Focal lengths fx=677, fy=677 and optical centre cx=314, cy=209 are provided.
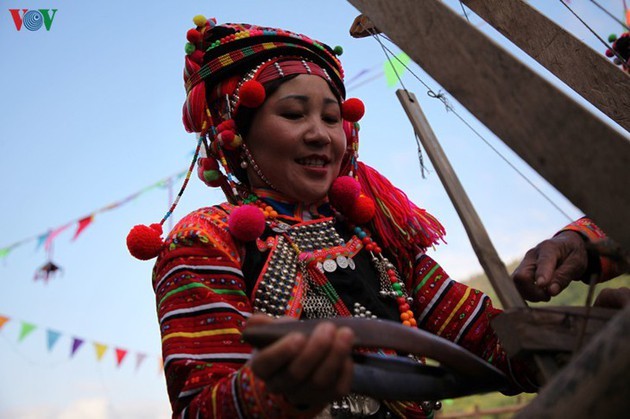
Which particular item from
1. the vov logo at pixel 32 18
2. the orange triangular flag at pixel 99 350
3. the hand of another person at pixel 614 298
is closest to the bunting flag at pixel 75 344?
the orange triangular flag at pixel 99 350

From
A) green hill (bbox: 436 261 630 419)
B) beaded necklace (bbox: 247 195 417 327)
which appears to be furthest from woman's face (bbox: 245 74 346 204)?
green hill (bbox: 436 261 630 419)

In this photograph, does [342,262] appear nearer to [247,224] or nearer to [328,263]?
[328,263]

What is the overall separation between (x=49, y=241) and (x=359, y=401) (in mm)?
6911

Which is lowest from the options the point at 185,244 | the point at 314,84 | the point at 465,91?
the point at 465,91

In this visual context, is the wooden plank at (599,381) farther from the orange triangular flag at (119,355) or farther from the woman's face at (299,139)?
the orange triangular flag at (119,355)

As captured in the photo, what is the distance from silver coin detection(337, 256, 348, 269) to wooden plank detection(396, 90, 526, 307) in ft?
2.23

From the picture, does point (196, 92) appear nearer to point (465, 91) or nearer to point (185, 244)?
point (185, 244)

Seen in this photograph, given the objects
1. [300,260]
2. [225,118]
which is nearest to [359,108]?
[225,118]

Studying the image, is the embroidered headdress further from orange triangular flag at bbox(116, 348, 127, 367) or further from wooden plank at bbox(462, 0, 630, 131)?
orange triangular flag at bbox(116, 348, 127, 367)

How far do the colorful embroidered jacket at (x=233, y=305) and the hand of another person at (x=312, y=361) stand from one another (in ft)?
0.76

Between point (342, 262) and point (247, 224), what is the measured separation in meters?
0.38

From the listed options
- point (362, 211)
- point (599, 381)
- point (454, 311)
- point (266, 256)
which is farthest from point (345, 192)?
point (599, 381)

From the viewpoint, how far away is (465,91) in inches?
55.6

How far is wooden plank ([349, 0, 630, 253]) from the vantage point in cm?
122
